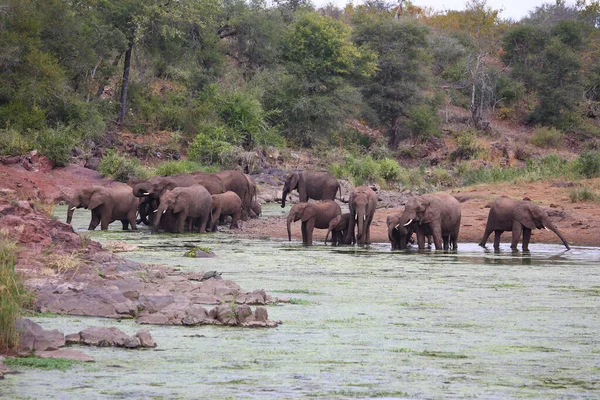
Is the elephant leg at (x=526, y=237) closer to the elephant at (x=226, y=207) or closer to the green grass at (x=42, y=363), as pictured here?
the elephant at (x=226, y=207)

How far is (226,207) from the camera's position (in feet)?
90.6

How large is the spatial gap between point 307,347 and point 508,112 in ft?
192

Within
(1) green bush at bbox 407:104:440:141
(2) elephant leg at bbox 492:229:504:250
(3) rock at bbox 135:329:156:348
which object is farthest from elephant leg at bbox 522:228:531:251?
(1) green bush at bbox 407:104:440:141

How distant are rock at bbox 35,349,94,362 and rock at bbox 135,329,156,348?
1.95 ft

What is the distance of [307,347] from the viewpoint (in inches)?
386

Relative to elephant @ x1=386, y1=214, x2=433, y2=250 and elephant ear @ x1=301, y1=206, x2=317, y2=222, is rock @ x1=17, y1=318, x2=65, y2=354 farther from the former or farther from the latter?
elephant ear @ x1=301, y1=206, x2=317, y2=222

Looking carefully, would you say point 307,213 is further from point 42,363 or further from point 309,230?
point 42,363

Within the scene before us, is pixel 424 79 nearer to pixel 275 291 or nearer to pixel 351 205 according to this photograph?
pixel 351 205

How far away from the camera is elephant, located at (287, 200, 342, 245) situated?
24.0 m

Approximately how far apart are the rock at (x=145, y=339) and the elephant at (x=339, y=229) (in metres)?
14.6

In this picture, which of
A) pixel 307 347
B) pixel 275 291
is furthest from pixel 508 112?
pixel 307 347

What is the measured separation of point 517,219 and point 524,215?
6.8 inches

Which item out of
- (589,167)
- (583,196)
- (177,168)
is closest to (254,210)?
(177,168)

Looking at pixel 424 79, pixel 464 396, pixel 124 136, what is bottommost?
pixel 464 396
